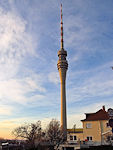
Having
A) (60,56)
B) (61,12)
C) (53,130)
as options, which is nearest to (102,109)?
(53,130)

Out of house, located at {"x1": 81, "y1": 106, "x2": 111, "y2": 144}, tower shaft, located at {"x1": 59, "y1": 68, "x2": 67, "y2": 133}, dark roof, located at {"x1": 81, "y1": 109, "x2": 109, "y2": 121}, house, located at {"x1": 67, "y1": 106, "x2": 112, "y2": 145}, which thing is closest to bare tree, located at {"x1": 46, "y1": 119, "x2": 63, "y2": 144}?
house, located at {"x1": 67, "y1": 106, "x2": 112, "y2": 145}

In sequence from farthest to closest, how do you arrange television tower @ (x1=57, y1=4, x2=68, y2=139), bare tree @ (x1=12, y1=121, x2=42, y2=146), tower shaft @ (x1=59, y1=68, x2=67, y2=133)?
television tower @ (x1=57, y1=4, x2=68, y2=139), tower shaft @ (x1=59, y1=68, x2=67, y2=133), bare tree @ (x1=12, y1=121, x2=42, y2=146)

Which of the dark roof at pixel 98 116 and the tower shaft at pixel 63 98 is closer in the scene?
the dark roof at pixel 98 116

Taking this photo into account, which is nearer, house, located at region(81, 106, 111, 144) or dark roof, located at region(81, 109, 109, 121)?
house, located at region(81, 106, 111, 144)

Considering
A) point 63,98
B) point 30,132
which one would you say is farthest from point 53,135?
point 63,98

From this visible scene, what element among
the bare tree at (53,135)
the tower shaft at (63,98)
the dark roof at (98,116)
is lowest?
the bare tree at (53,135)

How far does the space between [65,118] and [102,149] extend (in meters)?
69.9

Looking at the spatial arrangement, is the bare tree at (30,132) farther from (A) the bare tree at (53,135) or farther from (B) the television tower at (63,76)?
(B) the television tower at (63,76)

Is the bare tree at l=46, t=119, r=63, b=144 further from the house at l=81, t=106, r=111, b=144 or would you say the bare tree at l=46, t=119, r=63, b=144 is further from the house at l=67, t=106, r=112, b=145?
the house at l=81, t=106, r=111, b=144

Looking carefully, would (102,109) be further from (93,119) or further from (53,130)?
(53,130)

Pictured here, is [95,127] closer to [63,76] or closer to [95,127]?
→ [95,127]

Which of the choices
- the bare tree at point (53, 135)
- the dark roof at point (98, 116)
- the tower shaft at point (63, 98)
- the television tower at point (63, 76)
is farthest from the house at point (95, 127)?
the tower shaft at point (63, 98)

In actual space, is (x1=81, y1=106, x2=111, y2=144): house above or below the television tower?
below

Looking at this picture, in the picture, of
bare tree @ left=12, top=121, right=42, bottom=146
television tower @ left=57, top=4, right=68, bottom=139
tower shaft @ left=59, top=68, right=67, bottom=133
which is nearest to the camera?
bare tree @ left=12, top=121, right=42, bottom=146
